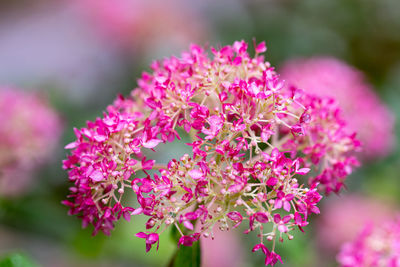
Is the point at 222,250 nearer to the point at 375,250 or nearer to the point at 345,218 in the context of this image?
the point at 345,218

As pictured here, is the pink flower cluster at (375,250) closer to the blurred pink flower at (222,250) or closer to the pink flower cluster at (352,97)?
the pink flower cluster at (352,97)

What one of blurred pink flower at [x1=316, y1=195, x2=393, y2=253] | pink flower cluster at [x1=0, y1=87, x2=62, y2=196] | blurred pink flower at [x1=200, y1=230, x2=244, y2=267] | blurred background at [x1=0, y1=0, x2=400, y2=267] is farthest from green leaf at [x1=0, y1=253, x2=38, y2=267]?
blurred pink flower at [x1=316, y1=195, x2=393, y2=253]

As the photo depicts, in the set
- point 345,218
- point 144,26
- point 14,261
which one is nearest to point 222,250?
point 345,218

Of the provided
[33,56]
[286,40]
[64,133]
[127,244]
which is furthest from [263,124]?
[33,56]

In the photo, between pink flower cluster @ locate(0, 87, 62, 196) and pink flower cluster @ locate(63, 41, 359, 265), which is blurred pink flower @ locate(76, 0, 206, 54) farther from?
pink flower cluster @ locate(63, 41, 359, 265)

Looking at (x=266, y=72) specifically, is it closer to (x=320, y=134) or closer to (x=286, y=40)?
(x=320, y=134)

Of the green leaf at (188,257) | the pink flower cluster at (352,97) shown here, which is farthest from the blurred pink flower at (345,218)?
the green leaf at (188,257)
